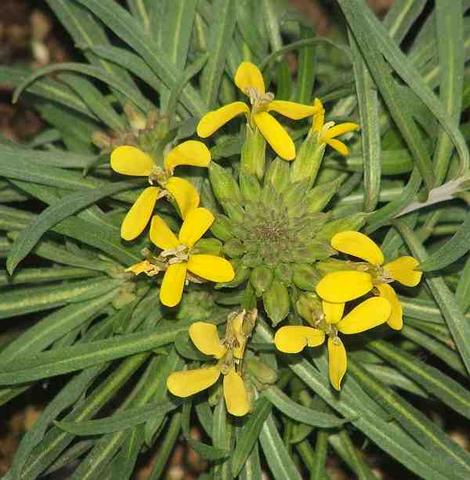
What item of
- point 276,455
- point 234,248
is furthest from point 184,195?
point 276,455

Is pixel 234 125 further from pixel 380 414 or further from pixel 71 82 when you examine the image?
pixel 380 414

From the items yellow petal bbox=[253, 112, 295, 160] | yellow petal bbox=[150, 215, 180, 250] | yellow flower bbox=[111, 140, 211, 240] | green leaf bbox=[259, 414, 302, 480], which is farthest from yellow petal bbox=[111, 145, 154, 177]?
green leaf bbox=[259, 414, 302, 480]

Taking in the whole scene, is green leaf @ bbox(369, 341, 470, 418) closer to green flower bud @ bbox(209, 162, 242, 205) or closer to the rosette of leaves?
the rosette of leaves

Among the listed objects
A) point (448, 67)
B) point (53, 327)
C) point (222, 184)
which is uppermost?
point (448, 67)

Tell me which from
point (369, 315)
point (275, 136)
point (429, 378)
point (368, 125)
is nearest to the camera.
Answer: point (369, 315)

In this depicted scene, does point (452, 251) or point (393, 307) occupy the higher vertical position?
point (452, 251)

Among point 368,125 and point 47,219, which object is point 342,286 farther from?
point 47,219

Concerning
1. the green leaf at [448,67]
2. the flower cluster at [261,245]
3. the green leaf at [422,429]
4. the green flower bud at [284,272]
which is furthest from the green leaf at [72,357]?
the green leaf at [448,67]
